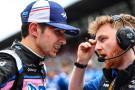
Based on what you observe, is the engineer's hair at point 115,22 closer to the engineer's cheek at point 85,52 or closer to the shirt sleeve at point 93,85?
the engineer's cheek at point 85,52

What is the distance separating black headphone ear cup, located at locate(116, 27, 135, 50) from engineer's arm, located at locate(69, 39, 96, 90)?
0.21 metres

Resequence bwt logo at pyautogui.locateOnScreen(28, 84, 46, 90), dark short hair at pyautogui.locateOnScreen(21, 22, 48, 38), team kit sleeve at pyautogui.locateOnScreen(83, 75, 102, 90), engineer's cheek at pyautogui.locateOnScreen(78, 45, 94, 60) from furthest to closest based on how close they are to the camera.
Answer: team kit sleeve at pyautogui.locateOnScreen(83, 75, 102, 90) < engineer's cheek at pyautogui.locateOnScreen(78, 45, 94, 60) < dark short hair at pyautogui.locateOnScreen(21, 22, 48, 38) < bwt logo at pyautogui.locateOnScreen(28, 84, 46, 90)

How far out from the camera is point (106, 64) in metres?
4.29

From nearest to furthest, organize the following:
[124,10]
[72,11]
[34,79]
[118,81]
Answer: [34,79] → [118,81] → [124,10] → [72,11]

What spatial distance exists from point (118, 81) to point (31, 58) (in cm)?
85

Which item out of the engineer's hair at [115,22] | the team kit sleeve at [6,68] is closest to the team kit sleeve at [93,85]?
the engineer's hair at [115,22]

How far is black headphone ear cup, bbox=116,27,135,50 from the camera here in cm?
421

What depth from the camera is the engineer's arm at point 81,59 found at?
14.1 ft

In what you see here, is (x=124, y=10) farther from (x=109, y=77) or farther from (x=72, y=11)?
(x=109, y=77)

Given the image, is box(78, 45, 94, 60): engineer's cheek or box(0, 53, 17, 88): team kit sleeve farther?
box(78, 45, 94, 60): engineer's cheek

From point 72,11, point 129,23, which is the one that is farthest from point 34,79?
point 72,11

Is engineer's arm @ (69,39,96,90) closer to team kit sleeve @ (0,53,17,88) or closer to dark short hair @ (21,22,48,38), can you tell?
dark short hair @ (21,22,48,38)

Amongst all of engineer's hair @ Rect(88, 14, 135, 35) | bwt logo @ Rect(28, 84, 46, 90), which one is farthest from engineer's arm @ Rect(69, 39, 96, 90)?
bwt logo @ Rect(28, 84, 46, 90)

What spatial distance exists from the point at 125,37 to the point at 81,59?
0.41 meters
